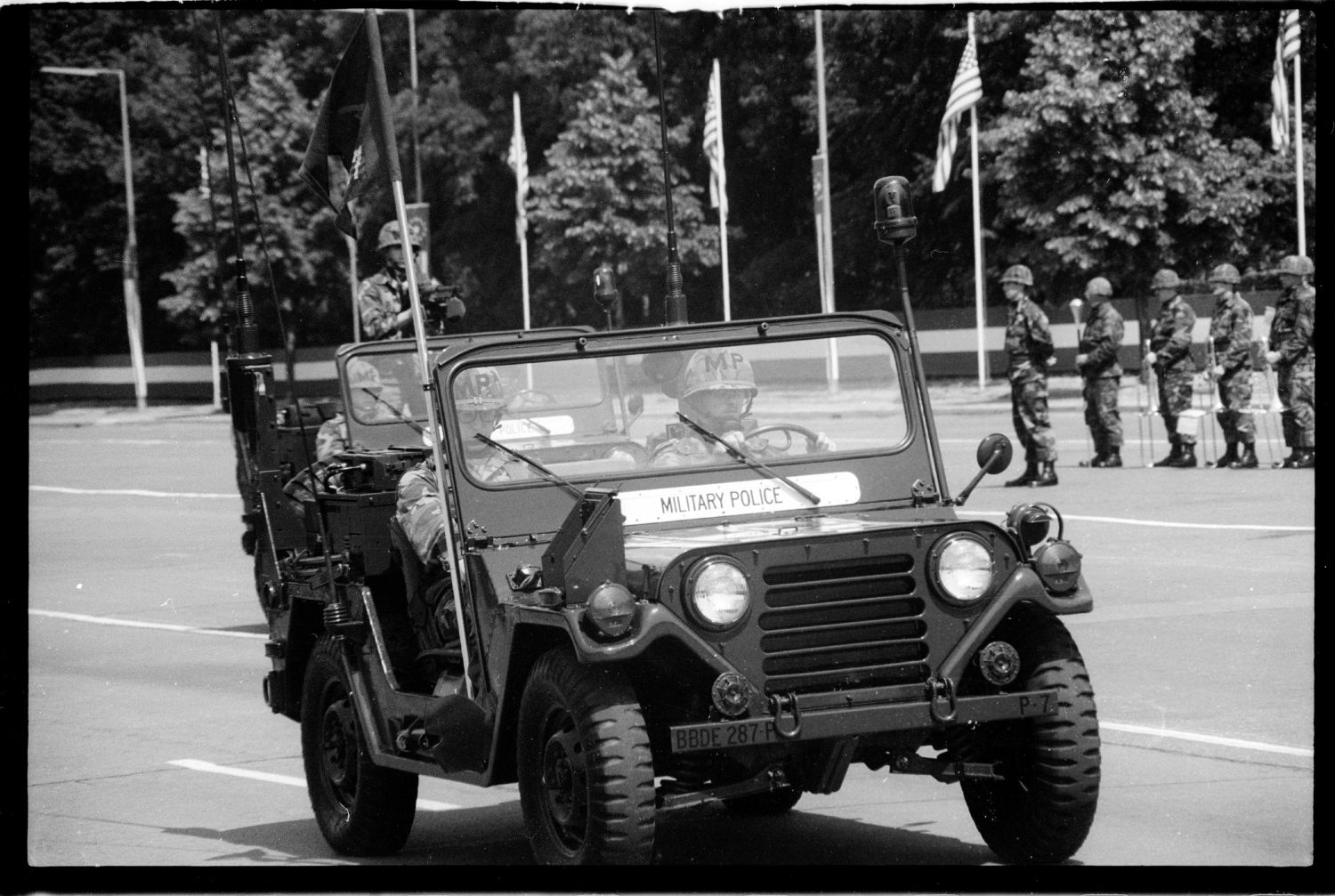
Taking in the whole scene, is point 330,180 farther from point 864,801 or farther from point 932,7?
point 864,801

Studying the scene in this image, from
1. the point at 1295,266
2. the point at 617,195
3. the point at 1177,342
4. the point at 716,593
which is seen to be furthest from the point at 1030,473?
the point at 617,195

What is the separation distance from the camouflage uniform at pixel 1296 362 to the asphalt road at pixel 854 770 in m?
1.42

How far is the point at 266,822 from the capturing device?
791 cm

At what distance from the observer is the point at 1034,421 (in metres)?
21.0

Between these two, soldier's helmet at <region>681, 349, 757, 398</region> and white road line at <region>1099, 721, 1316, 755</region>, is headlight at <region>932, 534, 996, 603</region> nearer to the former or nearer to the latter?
soldier's helmet at <region>681, 349, 757, 398</region>

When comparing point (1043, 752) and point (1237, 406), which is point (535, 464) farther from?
point (1237, 406)

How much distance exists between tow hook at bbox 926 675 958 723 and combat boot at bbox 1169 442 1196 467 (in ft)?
52.7

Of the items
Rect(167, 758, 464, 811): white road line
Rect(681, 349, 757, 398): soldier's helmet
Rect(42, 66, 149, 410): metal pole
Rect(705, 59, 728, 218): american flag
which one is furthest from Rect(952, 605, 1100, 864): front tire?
Rect(42, 66, 149, 410): metal pole

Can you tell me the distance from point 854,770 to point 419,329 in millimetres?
2734

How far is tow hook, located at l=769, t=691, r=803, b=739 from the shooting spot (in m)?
5.87

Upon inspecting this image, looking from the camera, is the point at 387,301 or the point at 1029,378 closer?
the point at 387,301

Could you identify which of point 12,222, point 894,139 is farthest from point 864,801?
point 894,139

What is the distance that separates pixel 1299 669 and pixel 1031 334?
12.3 metres

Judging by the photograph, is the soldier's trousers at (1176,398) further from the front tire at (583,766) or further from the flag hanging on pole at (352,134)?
the front tire at (583,766)
